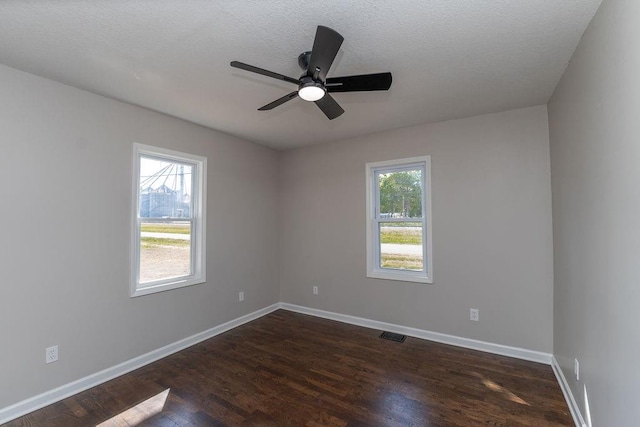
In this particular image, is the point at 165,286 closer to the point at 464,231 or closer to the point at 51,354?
the point at 51,354

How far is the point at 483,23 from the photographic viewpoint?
66.6 inches

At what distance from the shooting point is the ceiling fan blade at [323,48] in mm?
1423

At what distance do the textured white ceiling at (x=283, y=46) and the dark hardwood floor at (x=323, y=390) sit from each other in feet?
8.26

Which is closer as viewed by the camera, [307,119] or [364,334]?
[307,119]

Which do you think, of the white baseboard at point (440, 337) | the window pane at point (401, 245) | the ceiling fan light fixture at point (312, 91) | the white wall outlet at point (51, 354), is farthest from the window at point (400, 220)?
the white wall outlet at point (51, 354)

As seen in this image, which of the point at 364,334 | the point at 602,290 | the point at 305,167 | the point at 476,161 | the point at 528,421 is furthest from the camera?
the point at 305,167

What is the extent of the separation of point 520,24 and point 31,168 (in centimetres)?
348

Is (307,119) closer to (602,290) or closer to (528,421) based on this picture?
(602,290)

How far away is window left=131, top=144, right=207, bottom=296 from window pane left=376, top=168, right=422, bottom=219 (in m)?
2.25

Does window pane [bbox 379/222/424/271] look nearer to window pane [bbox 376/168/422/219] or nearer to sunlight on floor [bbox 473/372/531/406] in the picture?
window pane [bbox 376/168/422/219]

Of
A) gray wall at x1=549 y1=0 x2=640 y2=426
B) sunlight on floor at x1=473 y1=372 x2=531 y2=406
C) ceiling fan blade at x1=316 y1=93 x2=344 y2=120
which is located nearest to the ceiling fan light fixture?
ceiling fan blade at x1=316 y1=93 x2=344 y2=120

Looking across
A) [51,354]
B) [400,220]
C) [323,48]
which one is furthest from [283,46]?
[51,354]

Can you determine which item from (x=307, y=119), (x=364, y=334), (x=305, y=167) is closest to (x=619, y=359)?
(x=364, y=334)

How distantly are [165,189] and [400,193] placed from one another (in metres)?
2.77
